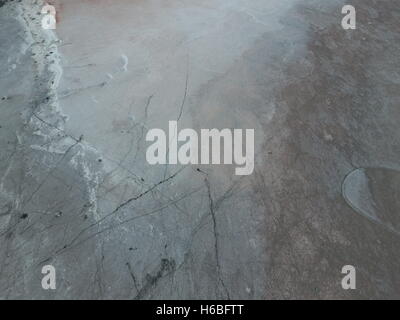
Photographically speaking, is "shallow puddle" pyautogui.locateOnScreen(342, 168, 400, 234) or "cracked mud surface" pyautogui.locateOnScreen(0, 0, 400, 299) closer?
"cracked mud surface" pyautogui.locateOnScreen(0, 0, 400, 299)

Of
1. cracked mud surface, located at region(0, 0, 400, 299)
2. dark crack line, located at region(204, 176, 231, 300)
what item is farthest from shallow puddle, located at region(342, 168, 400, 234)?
dark crack line, located at region(204, 176, 231, 300)

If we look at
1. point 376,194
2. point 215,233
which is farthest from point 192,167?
point 376,194

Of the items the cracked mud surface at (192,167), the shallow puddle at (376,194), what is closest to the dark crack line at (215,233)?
the cracked mud surface at (192,167)

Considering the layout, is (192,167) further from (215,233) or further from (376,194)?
(376,194)

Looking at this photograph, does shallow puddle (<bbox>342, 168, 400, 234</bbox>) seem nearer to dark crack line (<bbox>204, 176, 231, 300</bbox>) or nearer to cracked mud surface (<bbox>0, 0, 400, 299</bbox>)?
cracked mud surface (<bbox>0, 0, 400, 299</bbox>)

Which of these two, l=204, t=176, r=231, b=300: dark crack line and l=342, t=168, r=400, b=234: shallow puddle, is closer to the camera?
l=204, t=176, r=231, b=300: dark crack line

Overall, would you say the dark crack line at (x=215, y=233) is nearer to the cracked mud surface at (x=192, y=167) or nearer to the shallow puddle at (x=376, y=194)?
the cracked mud surface at (x=192, y=167)

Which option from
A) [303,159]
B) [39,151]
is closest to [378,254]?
[303,159]
